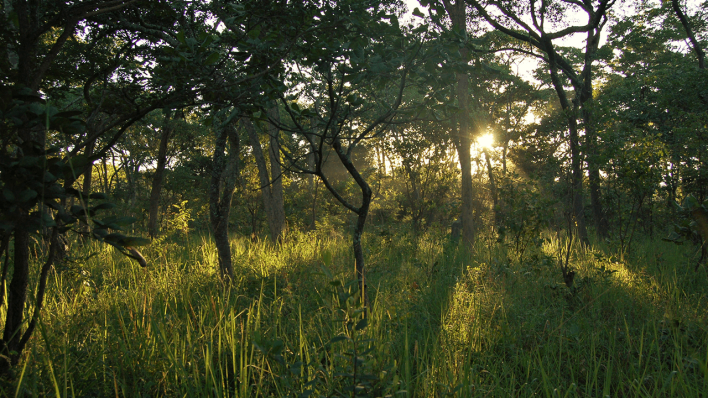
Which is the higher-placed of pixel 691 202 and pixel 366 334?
pixel 691 202

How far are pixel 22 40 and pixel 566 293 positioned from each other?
15.7 feet

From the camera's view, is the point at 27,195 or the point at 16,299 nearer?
the point at 27,195

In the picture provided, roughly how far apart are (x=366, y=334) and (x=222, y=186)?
8.44 feet

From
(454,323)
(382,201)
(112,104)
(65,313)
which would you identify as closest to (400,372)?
(454,323)

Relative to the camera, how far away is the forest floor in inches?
72.9

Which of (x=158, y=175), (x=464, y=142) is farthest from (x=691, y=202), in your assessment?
(x=158, y=175)

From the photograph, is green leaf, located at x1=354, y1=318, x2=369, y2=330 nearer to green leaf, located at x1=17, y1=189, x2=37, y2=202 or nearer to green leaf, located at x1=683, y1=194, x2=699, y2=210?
green leaf, located at x1=17, y1=189, x2=37, y2=202

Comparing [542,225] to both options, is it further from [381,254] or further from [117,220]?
[117,220]

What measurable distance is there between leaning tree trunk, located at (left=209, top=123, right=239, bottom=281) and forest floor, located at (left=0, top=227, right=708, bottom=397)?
1.06ft

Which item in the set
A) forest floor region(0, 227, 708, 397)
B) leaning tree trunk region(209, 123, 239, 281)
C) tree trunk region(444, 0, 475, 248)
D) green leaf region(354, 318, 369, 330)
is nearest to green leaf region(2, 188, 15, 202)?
forest floor region(0, 227, 708, 397)

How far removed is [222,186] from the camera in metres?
4.05

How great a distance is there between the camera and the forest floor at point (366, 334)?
185 cm

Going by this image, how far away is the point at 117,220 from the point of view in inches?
42.9

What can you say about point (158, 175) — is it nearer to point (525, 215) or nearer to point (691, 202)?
point (525, 215)
